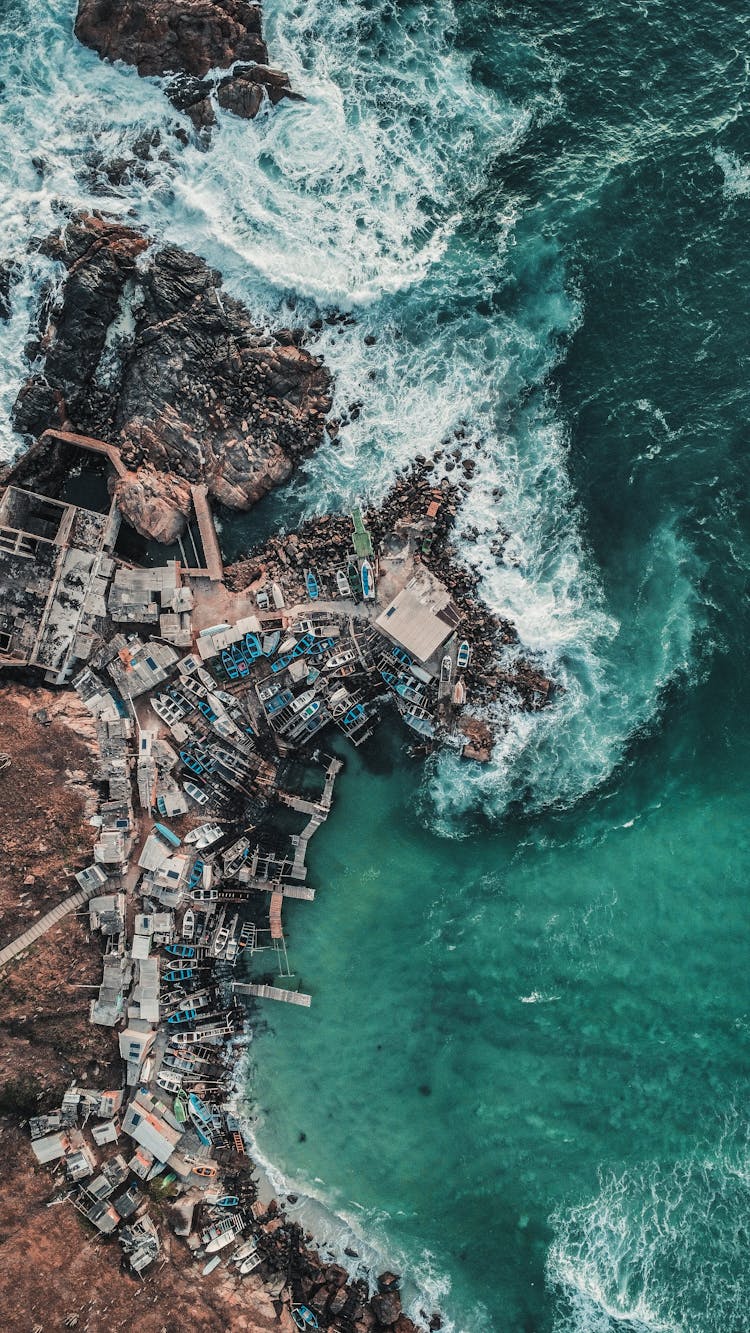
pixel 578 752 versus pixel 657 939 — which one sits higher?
pixel 578 752

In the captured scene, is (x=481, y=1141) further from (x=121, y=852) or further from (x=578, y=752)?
(x=121, y=852)

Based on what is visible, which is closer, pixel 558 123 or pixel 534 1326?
pixel 534 1326

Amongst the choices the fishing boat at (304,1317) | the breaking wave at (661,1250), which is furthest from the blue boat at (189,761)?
the breaking wave at (661,1250)

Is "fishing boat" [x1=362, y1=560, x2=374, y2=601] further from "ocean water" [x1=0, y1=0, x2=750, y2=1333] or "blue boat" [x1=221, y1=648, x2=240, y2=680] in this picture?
"blue boat" [x1=221, y1=648, x2=240, y2=680]

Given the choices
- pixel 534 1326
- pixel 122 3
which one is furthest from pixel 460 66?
pixel 534 1326

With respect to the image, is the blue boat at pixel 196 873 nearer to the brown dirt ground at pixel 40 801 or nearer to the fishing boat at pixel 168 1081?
the brown dirt ground at pixel 40 801

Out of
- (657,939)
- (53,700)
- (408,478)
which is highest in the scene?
(408,478)

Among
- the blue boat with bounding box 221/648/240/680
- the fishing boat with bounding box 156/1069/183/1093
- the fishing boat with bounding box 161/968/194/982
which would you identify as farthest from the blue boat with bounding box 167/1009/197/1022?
the blue boat with bounding box 221/648/240/680
